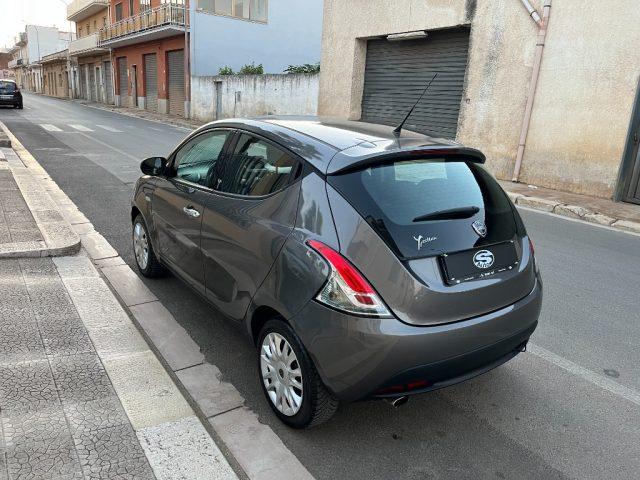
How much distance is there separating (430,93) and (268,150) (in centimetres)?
1120

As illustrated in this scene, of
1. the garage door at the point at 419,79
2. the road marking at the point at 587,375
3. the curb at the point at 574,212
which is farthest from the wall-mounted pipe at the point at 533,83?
the road marking at the point at 587,375

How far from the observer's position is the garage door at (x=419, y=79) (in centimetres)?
1254

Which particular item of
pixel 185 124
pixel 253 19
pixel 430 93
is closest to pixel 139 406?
pixel 430 93

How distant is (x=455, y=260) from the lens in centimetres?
248

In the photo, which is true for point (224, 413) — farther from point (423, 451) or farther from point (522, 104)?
point (522, 104)

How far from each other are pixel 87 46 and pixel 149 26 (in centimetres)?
1663

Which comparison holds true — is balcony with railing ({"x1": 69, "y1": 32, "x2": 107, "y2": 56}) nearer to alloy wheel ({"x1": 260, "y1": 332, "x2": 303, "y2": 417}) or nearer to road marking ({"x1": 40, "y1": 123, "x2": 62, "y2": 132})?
road marking ({"x1": 40, "y1": 123, "x2": 62, "y2": 132})

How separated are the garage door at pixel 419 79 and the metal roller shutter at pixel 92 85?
40125mm

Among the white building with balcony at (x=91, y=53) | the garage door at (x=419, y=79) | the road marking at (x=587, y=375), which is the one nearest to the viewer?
the road marking at (x=587, y=375)

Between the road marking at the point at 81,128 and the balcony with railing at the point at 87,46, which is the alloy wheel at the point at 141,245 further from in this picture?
the balcony with railing at the point at 87,46

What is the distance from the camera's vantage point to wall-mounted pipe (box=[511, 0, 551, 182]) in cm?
1004

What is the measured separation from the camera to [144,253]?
4.71 meters

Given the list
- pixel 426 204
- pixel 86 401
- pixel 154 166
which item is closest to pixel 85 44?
pixel 154 166

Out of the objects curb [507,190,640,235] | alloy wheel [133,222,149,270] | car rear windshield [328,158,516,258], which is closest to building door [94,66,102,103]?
curb [507,190,640,235]
